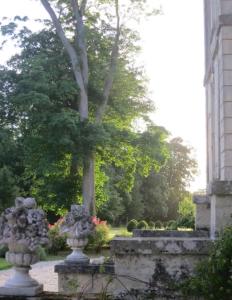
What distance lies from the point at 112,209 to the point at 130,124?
19116 mm

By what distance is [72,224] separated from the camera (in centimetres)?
976

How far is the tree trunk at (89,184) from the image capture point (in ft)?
77.7

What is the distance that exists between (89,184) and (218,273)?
65.2 feet

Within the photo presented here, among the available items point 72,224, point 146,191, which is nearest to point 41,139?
point 72,224

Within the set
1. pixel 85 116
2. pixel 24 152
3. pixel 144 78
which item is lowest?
pixel 24 152

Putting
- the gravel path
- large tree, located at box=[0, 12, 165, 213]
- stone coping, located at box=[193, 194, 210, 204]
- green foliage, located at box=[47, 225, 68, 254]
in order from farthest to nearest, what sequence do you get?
large tree, located at box=[0, 12, 165, 213], green foliage, located at box=[47, 225, 68, 254], the gravel path, stone coping, located at box=[193, 194, 210, 204]

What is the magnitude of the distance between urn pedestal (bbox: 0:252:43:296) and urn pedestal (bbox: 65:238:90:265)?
2985mm

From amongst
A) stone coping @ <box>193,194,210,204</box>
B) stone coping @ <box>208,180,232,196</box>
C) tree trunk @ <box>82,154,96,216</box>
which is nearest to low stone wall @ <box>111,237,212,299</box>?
stone coping @ <box>208,180,232,196</box>

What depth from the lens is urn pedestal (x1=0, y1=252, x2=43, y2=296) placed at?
5.06 m

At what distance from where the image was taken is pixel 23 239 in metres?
5.09

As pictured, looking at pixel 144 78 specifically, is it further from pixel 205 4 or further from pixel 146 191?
pixel 146 191

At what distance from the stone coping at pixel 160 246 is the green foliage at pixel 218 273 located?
0.33 metres

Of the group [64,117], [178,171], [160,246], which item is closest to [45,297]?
[160,246]

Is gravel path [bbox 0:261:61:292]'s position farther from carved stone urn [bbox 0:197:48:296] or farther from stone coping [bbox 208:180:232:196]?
stone coping [bbox 208:180:232:196]
